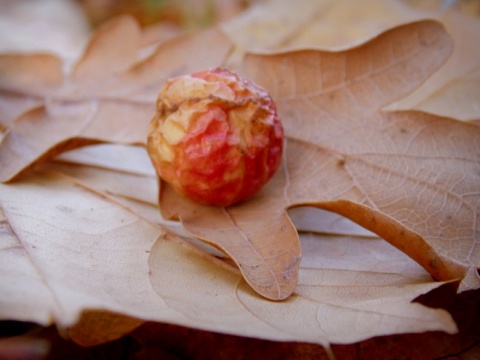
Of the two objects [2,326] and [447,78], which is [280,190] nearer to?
[2,326]

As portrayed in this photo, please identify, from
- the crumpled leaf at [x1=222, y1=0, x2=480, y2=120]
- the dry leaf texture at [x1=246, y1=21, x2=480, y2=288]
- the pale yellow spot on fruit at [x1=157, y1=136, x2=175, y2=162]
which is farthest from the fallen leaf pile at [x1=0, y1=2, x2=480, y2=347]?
the crumpled leaf at [x1=222, y1=0, x2=480, y2=120]

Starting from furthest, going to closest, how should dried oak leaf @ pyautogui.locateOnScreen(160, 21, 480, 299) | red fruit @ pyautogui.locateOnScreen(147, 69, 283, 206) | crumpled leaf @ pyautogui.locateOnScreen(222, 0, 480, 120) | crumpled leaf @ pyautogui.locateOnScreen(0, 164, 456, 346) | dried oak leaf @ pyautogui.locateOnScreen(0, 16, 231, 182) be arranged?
crumpled leaf @ pyautogui.locateOnScreen(222, 0, 480, 120)
dried oak leaf @ pyautogui.locateOnScreen(0, 16, 231, 182)
red fruit @ pyautogui.locateOnScreen(147, 69, 283, 206)
dried oak leaf @ pyautogui.locateOnScreen(160, 21, 480, 299)
crumpled leaf @ pyautogui.locateOnScreen(0, 164, 456, 346)

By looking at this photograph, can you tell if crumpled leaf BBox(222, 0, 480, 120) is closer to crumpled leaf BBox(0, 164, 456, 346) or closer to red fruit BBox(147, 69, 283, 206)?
red fruit BBox(147, 69, 283, 206)

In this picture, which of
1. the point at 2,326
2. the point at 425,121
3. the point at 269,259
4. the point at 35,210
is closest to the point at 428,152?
the point at 425,121

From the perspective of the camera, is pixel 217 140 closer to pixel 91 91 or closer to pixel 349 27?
pixel 91 91

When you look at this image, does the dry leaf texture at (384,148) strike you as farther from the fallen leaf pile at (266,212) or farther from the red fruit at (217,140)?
the red fruit at (217,140)
